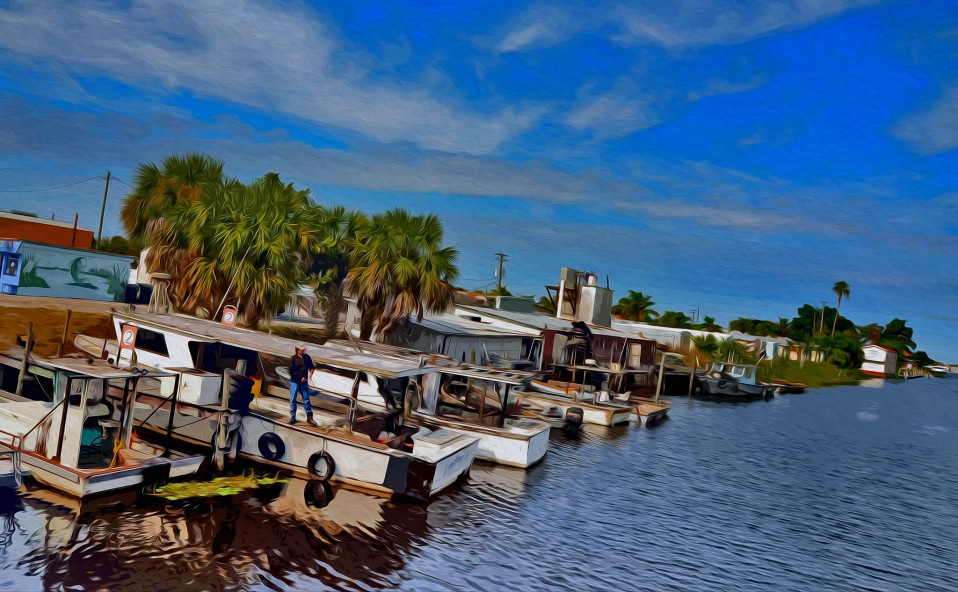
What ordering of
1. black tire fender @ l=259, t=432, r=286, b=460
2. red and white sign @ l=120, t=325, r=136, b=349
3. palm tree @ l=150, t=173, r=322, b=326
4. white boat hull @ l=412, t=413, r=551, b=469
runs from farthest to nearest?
1. palm tree @ l=150, t=173, r=322, b=326
2. white boat hull @ l=412, t=413, r=551, b=469
3. red and white sign @ l=120, t=325, r=136, b=349
4. black tire fender @ l=259, t=432, r=286, b=460

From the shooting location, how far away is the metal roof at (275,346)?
20.6 meters

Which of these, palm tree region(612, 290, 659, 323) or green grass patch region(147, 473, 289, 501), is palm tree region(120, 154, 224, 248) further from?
palm tree region(612, 290, 659, 323)

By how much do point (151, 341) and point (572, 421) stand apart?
65.3ft

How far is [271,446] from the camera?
19.5m

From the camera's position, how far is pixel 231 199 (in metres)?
33.8

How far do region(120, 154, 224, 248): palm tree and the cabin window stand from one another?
1406cm

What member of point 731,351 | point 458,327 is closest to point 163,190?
point 458,327

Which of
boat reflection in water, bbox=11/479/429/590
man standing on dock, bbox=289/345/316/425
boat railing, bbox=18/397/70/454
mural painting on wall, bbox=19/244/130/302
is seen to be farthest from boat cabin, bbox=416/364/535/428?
mural painting on wall, bbox=19/244/130/302

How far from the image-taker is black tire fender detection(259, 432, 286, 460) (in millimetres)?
19422

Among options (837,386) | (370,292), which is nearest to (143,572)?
(370,292)

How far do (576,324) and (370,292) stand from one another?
2071 centimetres

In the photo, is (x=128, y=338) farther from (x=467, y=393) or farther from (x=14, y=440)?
(x=467, y=393)

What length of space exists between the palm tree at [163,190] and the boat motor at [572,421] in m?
22.4

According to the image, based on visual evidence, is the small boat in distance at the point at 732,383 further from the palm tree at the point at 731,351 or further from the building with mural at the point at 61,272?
the building with mural at the point at 61,272
